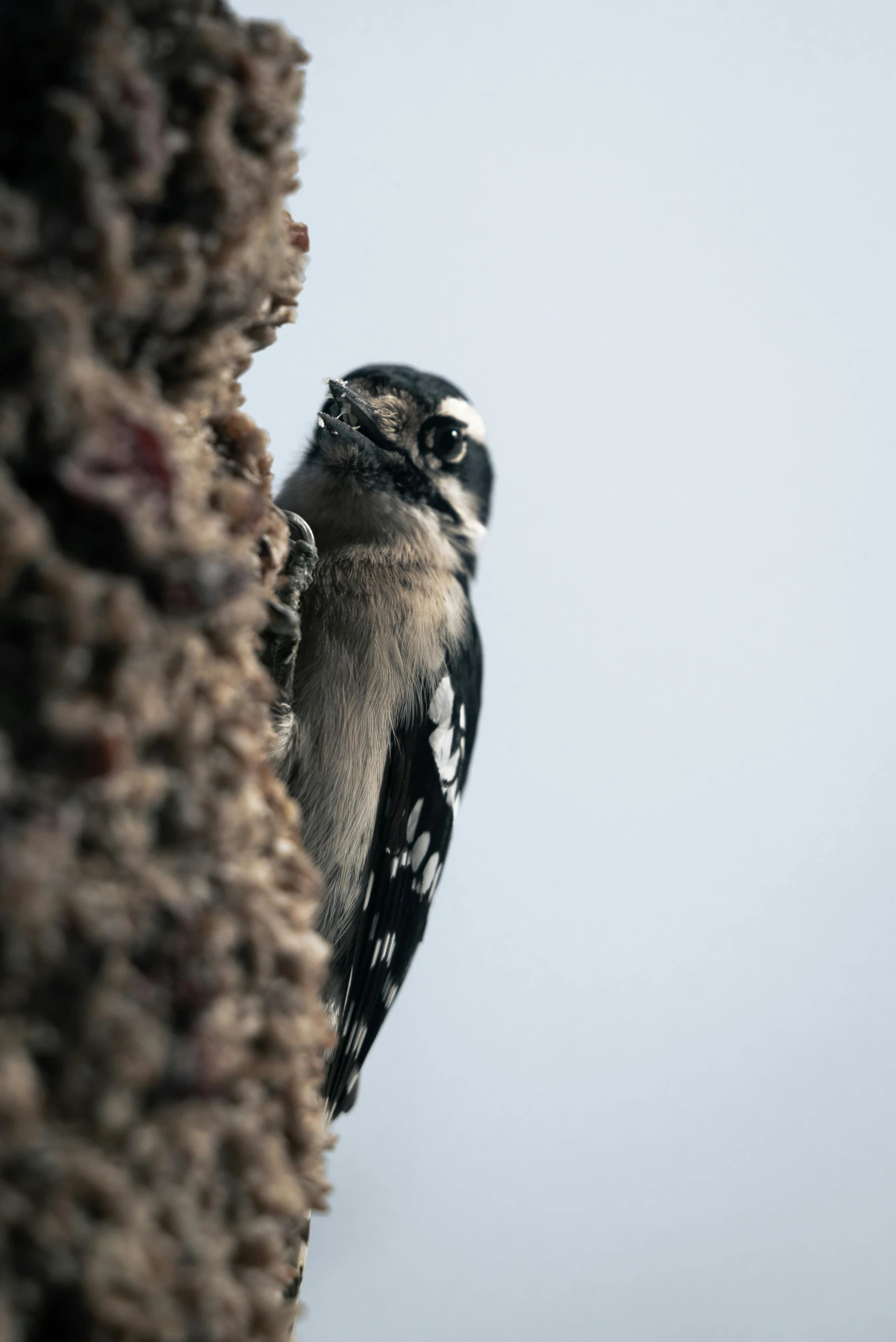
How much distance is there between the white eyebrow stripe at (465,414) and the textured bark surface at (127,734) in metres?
1.09

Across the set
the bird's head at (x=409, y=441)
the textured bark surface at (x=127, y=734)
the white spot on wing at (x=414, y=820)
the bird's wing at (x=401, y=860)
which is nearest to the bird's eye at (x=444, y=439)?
the bird's head at (x=409, y=441)

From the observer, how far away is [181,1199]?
0.55 meters

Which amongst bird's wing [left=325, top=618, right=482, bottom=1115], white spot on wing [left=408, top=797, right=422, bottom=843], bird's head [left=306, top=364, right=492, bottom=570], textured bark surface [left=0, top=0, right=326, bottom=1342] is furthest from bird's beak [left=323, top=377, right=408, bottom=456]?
textured bark surface [left=0, top=0, right=326, bottom=1342]

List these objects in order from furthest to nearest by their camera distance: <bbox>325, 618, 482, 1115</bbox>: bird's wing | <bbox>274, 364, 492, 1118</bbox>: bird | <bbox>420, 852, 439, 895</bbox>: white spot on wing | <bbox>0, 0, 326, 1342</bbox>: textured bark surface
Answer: <bbox>420, 852, 439, 895</bbox>: white spot on wing < <bbox>325, 618, 482, 1115</bbox>: bird's wing < <bbox>274, 364, 492, 1118</bbox>: bird < <bbox>0, 0, 326, 1342</bbox>: textured bark surface

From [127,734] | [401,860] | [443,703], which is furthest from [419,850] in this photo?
[127,734]

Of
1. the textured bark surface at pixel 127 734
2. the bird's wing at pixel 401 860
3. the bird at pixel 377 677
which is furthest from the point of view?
the bird's wing at pixel 401 860

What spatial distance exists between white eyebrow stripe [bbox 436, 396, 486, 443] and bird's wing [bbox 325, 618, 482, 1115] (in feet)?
1.21

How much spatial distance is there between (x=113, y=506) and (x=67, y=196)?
0.16m

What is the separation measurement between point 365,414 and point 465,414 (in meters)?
0.23

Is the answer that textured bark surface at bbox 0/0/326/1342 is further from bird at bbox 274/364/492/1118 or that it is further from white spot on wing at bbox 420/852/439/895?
white spot on wing at bbox 420/852/439/895

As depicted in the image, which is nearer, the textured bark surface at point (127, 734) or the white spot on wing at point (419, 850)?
the textured bark surface at point (127, 734)

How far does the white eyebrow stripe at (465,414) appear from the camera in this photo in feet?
5.65

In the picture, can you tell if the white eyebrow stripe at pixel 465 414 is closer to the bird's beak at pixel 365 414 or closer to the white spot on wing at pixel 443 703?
the bird's beak at pixel 365 414

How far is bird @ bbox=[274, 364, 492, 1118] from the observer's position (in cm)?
144
